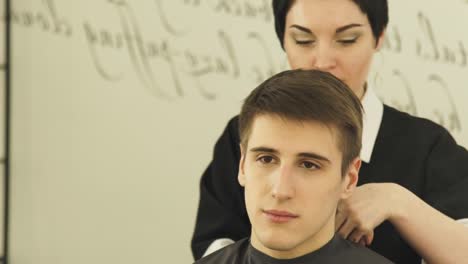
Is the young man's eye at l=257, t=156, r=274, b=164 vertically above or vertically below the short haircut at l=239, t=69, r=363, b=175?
below

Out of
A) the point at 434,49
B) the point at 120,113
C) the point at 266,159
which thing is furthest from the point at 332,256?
the point at 120,113

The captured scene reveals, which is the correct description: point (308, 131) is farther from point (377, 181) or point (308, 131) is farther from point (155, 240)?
point (155, 240)

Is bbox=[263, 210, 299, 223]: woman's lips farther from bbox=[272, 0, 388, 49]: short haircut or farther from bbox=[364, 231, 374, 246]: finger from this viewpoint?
bbox=[272, 0, 388, 49]: short haircut

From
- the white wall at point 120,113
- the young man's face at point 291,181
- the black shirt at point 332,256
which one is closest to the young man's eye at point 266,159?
the young man's face at point 291,181

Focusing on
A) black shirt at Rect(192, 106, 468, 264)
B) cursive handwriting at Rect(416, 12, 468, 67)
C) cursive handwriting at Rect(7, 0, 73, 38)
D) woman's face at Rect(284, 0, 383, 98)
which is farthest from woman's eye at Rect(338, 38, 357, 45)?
cursive handwriting at Rect(7, 0, 73, 38)

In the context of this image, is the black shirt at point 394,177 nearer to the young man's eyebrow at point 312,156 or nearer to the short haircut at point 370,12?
the short haircut at point 370,12

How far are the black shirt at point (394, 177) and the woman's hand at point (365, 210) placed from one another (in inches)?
4.2

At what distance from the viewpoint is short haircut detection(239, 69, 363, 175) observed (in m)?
0.89

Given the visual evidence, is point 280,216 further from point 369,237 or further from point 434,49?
point 434,49

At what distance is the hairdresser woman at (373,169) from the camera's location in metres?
0.98

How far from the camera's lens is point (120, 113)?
1718mm

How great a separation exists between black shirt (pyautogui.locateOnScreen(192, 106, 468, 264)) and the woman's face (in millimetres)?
111

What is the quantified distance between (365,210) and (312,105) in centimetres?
16

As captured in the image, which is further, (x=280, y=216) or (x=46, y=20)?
(x=46, y=20)
